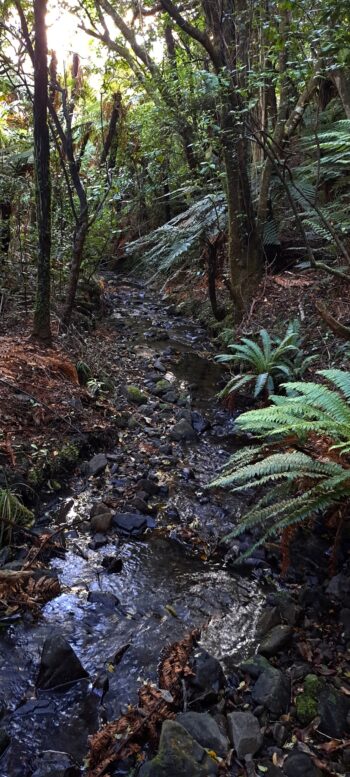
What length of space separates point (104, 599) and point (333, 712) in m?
1.37

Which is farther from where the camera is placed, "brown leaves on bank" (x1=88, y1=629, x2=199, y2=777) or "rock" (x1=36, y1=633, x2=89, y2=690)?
"rock" (x1=36, y1=633, x2=89, y2=690)

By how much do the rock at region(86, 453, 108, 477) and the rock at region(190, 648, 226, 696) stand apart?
197 centimetres

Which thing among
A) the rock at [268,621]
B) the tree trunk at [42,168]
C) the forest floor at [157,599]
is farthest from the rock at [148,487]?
the tree trunk at [42,168]

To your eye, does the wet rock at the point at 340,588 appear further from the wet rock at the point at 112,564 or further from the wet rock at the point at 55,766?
the wet rock at the point at 55,766

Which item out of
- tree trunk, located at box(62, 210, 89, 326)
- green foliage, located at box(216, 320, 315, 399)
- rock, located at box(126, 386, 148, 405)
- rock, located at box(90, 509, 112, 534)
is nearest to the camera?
rock, located at box(90, 509, 112, 534)

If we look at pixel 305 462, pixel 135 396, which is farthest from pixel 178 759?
pixel 135 396

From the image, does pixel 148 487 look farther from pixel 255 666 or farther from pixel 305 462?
pixel 255 666

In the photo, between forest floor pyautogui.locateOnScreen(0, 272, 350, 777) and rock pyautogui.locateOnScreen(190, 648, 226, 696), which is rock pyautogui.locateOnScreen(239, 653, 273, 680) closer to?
forest floor pyautogui.locateOnScreen(0, 272, 350, 777)

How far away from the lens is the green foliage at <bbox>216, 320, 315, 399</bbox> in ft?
17.9

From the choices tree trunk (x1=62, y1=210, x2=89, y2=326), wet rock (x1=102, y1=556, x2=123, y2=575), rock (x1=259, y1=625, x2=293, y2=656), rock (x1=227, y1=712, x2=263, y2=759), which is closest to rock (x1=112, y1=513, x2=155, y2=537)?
wet rock (x1=102, y1=556, x2=123, y2=575)

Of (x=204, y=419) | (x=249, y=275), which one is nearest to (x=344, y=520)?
(x=204, y=419)

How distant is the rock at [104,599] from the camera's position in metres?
2.94

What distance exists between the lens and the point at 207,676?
245cm

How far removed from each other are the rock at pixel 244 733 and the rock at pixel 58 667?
2.52 ft
